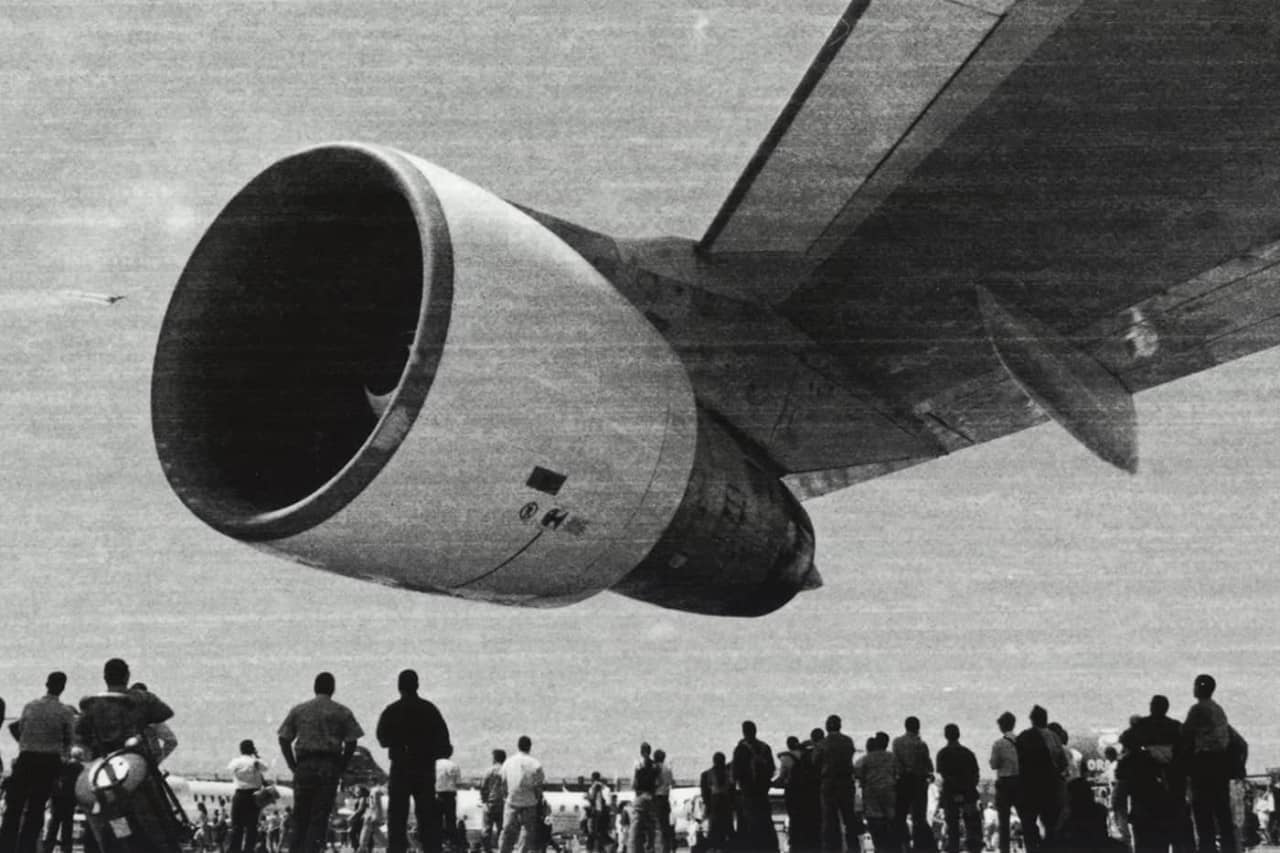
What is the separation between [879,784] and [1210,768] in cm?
249

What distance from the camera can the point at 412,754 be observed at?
6.31m

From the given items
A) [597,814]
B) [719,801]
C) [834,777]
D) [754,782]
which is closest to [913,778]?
[834,777]

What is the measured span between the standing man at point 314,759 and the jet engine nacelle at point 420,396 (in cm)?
73

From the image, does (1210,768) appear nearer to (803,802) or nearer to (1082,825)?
(1082,825)

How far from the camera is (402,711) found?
6.35 metres

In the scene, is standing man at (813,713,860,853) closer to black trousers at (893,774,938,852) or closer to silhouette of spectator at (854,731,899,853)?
silhouette of spectator at (854,731,899,853)

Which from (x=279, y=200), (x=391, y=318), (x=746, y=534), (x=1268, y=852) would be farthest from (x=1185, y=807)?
(x=1268, y=852)

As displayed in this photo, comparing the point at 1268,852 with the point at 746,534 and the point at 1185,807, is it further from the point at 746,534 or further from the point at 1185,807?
the point at 746,534

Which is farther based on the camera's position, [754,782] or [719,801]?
[719,801]

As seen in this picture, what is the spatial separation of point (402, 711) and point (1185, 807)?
15.3ft

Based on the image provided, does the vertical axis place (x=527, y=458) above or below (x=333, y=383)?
below

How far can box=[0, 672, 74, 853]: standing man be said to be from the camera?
6.78 meters

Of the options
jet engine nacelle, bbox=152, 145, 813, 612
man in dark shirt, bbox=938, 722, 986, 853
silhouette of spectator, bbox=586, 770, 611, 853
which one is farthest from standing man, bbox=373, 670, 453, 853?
silhouette of spectator, bbox=586, 770, 611, 853

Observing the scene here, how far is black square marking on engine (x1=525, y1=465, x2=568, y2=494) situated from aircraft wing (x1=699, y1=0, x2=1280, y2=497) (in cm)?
168
